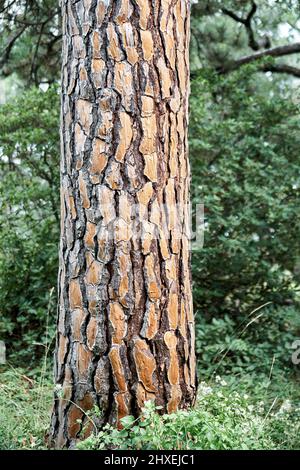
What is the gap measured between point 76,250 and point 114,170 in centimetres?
37

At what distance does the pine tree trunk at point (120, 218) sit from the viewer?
2.55 meters

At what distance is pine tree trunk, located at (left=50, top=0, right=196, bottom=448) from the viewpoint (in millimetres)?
2549

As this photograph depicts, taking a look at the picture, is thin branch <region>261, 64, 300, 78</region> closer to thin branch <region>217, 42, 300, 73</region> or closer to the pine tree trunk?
thin branch <region>217, 42, 300, 73</region>

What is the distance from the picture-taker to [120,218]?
255cm

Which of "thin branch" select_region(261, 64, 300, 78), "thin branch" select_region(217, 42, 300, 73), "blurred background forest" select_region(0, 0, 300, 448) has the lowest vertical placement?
"blurred background forest" select_region(0, 0, 300, 448)

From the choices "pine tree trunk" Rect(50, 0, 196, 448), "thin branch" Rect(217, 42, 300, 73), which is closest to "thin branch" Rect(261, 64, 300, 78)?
"thin branch" Rect(217, 42, 300, 73)

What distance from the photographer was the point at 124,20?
8.44 feet

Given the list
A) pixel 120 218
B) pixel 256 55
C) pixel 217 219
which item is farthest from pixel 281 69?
pixel 120 218

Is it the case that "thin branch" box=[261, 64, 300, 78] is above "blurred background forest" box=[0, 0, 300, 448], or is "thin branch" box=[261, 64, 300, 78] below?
above

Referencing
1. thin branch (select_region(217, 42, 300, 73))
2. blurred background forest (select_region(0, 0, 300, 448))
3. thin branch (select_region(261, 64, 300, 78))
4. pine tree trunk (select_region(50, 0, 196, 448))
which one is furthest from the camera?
thin branch (select_region(217, 42, 300, 73))

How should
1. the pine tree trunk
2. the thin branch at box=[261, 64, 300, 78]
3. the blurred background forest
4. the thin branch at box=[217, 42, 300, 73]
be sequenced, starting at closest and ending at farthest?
the pine tree trunk, the blurred background forest, the thin branch at box=[261, 64, 300, 78], the thin branch at box=[217, 42, 300, 73]

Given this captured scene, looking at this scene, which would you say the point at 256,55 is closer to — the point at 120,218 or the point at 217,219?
the point at 217,219
